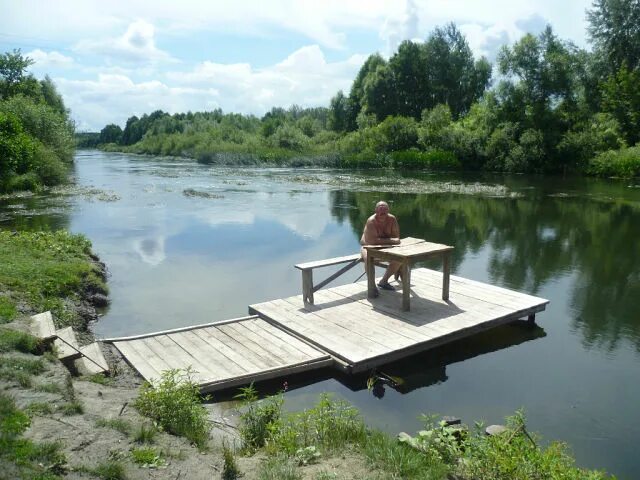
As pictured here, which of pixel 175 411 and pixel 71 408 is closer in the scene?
pixel 71 408

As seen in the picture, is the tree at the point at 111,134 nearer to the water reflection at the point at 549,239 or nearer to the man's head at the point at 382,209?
the water reflection at the point at 549,239

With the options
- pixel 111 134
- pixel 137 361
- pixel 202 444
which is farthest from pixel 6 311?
pixel 111 134

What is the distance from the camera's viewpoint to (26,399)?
4516mm

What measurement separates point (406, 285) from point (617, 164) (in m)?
33.2

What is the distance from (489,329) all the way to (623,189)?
2446 centimetres

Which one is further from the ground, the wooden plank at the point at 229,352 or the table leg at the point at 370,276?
the table leg at the point at 370,276

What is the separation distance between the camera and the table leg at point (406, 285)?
27.1 ft

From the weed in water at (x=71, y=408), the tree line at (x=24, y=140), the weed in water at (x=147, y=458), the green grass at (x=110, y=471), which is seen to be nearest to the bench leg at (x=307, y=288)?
the weed in water at (x=71, y=408)

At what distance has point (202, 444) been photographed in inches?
→ 180

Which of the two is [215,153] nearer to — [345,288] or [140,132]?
[345,288]

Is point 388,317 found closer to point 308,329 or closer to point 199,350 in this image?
point 308,329

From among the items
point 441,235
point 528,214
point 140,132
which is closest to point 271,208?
point 441,235

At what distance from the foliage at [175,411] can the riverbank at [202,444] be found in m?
0.04

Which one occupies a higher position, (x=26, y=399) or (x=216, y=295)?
(x=26, y=399)
